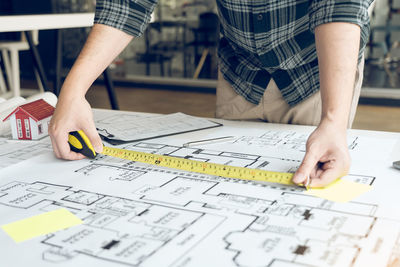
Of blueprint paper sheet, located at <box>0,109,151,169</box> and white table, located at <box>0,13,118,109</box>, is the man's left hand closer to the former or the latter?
blueprint paper sheet, located at <box>0,109,151,169</box>

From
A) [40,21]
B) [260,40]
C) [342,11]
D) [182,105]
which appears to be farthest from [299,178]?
[182,105]

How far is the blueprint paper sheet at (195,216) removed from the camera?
1.96ft

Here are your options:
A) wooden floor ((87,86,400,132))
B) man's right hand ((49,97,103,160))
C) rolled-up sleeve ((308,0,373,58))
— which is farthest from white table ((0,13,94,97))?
wooden floor ((87,86,400,132))

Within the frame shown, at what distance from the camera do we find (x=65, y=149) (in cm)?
100

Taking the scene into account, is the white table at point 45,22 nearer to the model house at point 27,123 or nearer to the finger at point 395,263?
the model house at point 27,123

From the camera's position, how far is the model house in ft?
3.91

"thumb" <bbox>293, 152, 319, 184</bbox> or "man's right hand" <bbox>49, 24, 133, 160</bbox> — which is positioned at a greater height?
"man's right hand" <bbox>49, 24, 133, 160</bbox>

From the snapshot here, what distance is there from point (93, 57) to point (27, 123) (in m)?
0.26

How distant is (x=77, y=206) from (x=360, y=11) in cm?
68

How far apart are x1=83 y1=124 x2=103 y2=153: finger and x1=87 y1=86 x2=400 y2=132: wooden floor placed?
321 cm

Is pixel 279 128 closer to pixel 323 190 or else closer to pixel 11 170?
pixel 323 190

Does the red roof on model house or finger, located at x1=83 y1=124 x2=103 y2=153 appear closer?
finger, located at x1=83 y1=124 x2=103 y2=153

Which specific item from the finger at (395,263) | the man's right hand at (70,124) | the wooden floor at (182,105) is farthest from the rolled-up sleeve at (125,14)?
the wooden floor at (182,105)

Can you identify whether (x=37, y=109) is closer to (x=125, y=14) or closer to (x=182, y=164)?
(x=125, y=14)
